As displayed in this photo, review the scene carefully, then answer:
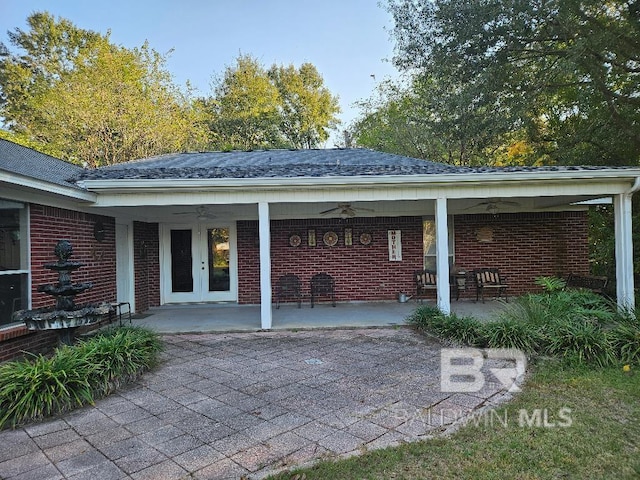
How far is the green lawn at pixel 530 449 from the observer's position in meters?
2.61

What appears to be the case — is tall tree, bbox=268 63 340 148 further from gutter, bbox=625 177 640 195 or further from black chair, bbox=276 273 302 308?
gutter, bbox=625 177 640 195

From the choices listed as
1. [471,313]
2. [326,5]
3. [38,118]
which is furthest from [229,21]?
[471,313]

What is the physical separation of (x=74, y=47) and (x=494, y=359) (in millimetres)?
24392

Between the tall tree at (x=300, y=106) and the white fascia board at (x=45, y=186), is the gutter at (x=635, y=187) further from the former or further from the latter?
the tall tree at (x=300, y=106)

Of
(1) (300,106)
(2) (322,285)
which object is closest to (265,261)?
(2) (322,285)

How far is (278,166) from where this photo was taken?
8.05m

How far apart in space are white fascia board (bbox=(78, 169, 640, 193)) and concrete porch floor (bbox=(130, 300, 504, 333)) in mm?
2287

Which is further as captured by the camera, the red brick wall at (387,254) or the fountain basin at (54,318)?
the red brick wall at (387,254)

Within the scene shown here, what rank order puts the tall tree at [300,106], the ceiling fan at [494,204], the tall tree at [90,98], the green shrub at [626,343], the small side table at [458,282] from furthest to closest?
the tall tree at [300,106], the tall tree at [90,98], the small side table at [458,282], the ceiling fan at [494,204], the green shrub at [626,343]

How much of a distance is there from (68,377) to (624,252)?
26.8ft

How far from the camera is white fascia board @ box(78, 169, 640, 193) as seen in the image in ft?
20.5

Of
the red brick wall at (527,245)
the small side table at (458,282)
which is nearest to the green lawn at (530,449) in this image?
the small side table at (458,282)

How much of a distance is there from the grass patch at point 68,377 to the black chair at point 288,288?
5027 mm

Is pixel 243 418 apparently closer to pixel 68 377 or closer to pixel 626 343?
pixel 68 377
